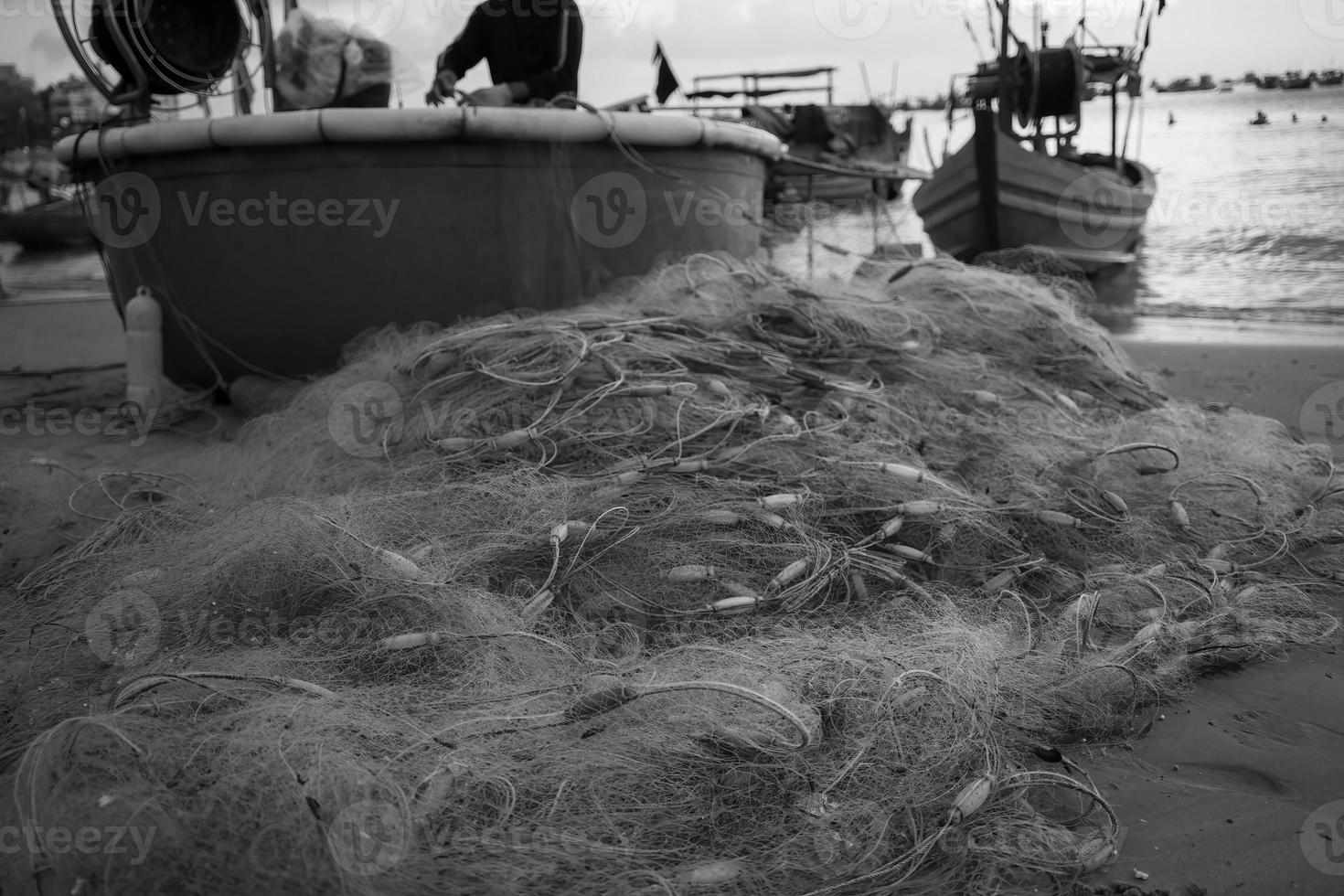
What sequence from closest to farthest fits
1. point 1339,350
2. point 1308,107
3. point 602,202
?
1. point 602,202
2. point 1339,350
3. point 1308,107

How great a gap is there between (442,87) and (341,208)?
1.04 m

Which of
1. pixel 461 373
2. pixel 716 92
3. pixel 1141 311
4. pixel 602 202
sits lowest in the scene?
pixel 1141 311

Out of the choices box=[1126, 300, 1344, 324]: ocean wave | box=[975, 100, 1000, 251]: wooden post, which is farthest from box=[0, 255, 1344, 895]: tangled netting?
box=[975, 100, 1000, 251]: wooden post

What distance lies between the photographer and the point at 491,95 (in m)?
5.37

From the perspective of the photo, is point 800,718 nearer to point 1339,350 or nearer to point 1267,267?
point 1339,350

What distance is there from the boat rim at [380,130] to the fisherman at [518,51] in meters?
0.57

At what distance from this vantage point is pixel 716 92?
40688mm

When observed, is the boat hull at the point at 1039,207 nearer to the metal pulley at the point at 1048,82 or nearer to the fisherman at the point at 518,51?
the metal pulley at the point at 1048,82

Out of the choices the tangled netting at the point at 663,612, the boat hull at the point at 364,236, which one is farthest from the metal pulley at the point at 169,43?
the tangled netting at the point at 663,612

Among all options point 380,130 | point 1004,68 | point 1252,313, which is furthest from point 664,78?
point 380,130

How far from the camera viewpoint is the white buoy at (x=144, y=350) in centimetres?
518

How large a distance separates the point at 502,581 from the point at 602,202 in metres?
3.24

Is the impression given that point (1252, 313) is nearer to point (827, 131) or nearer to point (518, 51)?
point (518, 51)

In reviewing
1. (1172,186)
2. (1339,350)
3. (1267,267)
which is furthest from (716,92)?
(1339,350)
